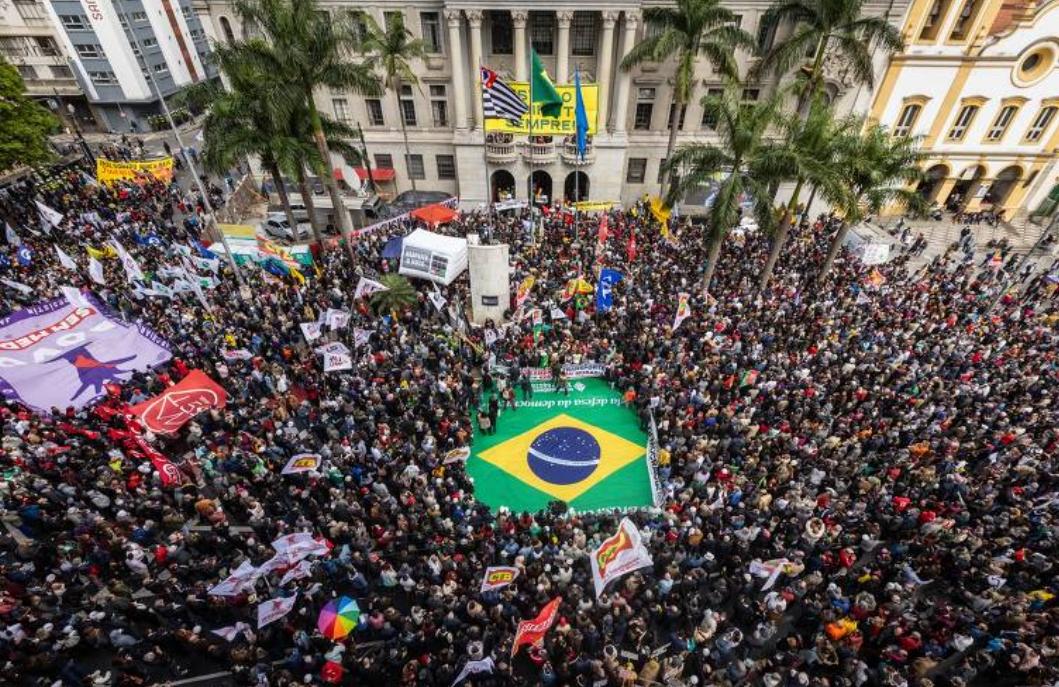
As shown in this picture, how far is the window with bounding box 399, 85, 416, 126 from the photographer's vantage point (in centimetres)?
3528

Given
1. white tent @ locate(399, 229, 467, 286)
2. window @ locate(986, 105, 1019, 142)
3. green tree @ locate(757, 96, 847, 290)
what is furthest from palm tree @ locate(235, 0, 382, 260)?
window @ locate(986, 105, 1019, 142)

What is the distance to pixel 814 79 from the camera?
2583 centimetres

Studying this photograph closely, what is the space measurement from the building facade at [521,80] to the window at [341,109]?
0.07 meters

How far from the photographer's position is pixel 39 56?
5247cm

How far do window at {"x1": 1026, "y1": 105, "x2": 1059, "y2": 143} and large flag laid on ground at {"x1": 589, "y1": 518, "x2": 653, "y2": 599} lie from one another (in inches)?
1796

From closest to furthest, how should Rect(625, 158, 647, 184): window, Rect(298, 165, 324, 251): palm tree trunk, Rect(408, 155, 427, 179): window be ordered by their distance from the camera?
Rect(298, 165, 324, 251): palm tree trunk < Rect(625, 158, 647, 184): window < Rect(408, 155, 427, 179): window

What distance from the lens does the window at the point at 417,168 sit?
124 feet

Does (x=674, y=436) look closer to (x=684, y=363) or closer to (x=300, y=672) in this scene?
(x=684, y=363)

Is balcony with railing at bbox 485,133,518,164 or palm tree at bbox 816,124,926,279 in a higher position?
palm tree at bbox 816,124,926,279

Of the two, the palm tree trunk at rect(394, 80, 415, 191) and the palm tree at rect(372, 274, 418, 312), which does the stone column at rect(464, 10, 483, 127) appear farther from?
the palm tree at rect(372, 274, 418, 312)

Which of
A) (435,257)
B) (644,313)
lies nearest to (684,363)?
(644,313)

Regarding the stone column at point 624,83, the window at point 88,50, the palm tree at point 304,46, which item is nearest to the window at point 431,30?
the palm tree at point 304,46

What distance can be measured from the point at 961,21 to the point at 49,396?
167 ft

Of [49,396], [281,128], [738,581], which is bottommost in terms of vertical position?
[738,581]
